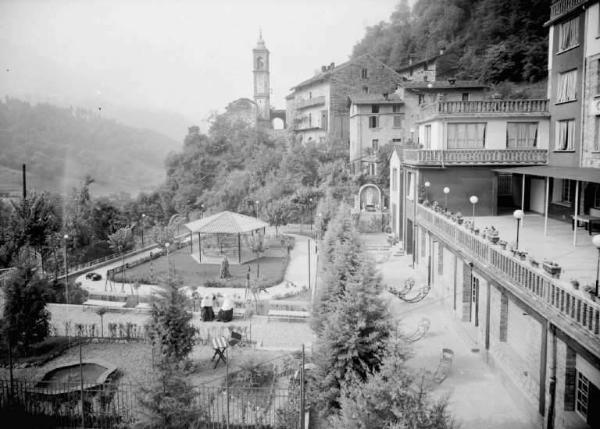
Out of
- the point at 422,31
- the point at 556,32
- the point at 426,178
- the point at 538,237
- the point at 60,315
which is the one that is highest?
the point at 422,31

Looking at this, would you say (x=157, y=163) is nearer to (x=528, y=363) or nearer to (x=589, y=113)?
(x=589, y=113)

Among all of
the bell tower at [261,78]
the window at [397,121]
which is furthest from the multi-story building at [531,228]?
the bell tower at [261,78]

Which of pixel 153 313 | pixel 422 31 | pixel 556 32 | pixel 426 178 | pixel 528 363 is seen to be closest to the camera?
pixel 528 363

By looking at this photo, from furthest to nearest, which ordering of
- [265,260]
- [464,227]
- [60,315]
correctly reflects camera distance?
[265,260] → [60,315] → [464,227]

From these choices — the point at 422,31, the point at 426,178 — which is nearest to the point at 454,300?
the point at 426,178

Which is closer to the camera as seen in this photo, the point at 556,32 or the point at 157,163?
the point at 556,32
